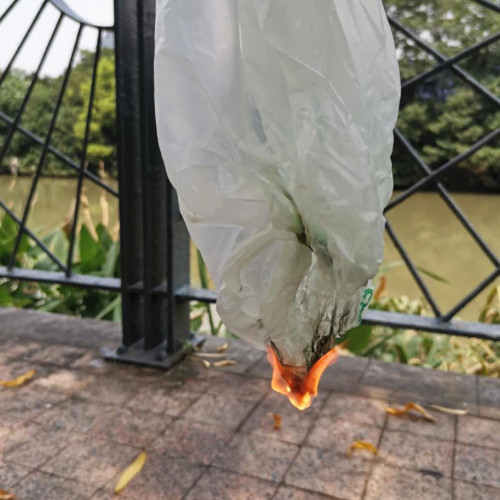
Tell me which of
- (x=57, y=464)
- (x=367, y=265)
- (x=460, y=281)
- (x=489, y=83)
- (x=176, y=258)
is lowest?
(x=460, y=281)

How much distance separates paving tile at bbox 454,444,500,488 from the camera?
1483 millimetres

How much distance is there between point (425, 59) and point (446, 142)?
1.48 m

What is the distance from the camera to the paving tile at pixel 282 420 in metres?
1.68

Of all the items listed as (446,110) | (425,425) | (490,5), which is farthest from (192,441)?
(446,110)

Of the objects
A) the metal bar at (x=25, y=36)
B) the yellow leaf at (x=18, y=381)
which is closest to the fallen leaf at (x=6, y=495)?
the yellow leaf at (x=18, y=381)

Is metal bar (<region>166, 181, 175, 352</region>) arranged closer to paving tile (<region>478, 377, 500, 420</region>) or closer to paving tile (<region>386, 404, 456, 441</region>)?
paving tile (<region>386, 404, 456, 441</region>)

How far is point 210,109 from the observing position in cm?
99

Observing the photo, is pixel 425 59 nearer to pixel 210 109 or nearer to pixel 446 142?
pixel 446 142

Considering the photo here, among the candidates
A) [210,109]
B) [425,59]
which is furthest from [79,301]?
[425,59]

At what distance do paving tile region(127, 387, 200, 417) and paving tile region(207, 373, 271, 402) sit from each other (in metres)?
0.08

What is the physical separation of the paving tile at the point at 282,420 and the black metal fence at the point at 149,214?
366 millimetres

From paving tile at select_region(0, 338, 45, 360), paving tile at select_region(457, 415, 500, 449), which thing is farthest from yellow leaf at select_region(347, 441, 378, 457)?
paving tile at select_region(0, 338, 45, 360)

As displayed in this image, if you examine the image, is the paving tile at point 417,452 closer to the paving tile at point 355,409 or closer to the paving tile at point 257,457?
the paving tile at point 355,409

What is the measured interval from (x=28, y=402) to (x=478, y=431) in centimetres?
131
